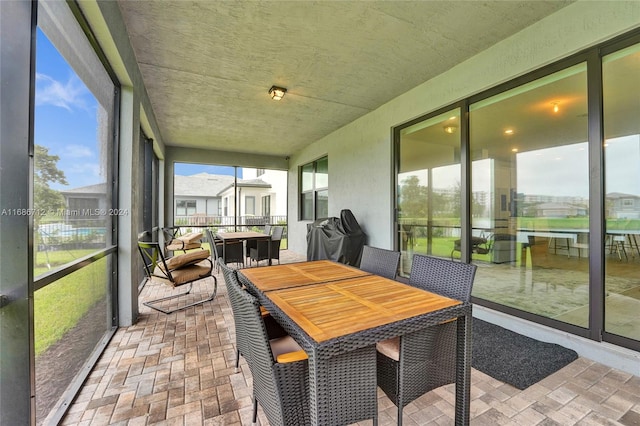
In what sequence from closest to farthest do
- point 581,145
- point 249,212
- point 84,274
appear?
1. point 84,274
2. point 581,145
3. point 249,212

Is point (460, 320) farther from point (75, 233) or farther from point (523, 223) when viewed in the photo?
point (75, 233)

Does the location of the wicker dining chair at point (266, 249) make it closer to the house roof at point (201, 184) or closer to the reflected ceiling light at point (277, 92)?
the reflected ceiling light at point (277, 92)

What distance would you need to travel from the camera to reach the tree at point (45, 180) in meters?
1.45

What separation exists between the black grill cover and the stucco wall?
0.30 m

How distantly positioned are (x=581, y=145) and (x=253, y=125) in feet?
17.0

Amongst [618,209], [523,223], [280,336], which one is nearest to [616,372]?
[618,209]

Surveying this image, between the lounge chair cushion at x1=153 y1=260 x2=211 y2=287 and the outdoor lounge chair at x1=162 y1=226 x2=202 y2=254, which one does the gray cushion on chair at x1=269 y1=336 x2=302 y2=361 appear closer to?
the lounge chair cushion at x1=153 y1=260 x2=211 y2=287

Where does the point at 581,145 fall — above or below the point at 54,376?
above

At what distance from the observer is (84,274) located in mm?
2129

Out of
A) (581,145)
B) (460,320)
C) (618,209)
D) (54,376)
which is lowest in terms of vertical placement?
(54,376)

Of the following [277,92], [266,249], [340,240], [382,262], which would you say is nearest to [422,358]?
[382,262]

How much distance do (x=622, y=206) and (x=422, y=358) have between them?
7.64 ft

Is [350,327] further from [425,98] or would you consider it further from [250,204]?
[250,204]

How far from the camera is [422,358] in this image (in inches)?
54.5
